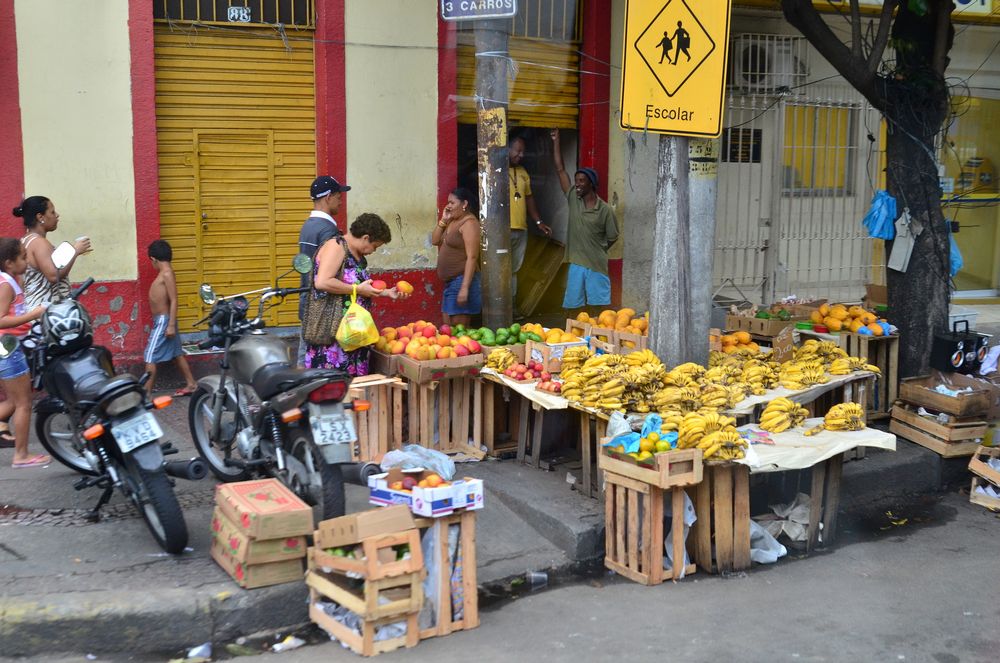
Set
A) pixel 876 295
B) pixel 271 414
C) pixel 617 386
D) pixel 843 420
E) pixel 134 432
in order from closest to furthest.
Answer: pixel 134 432, pixel 271 414, pixel 617 386, pixel 843 420, pixel 876 295

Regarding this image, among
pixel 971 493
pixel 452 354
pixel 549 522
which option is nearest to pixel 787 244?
pixel 971 493

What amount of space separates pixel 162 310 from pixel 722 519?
5.15m

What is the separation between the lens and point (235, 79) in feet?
31.7

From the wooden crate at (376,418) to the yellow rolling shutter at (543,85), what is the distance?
13.7 ft

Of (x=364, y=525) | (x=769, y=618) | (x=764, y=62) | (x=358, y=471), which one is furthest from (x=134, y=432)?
(x=764, y=62)

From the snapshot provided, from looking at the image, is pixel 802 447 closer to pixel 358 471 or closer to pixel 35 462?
pixel 358 471


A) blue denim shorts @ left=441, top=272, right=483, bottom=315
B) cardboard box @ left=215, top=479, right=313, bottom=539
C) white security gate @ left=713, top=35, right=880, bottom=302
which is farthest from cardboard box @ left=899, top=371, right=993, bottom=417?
cardboard box @ left=215, top=479, right=313, bottom=539

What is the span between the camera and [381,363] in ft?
26.1

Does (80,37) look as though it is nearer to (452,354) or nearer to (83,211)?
(83,211)

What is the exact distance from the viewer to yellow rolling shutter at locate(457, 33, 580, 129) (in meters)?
11.1

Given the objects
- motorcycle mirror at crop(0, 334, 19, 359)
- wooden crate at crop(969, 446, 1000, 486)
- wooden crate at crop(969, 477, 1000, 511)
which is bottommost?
wooden crate at crop(969, 477, 1000, 511)

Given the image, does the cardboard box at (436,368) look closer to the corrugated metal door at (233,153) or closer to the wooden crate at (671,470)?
the wooden crate at (671,470)

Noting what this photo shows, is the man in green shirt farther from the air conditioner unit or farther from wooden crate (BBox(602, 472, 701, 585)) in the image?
wooden crate (BBox(602, 472, 701, 585))

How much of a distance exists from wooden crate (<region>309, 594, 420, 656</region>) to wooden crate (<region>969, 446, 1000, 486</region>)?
4.79 meters
